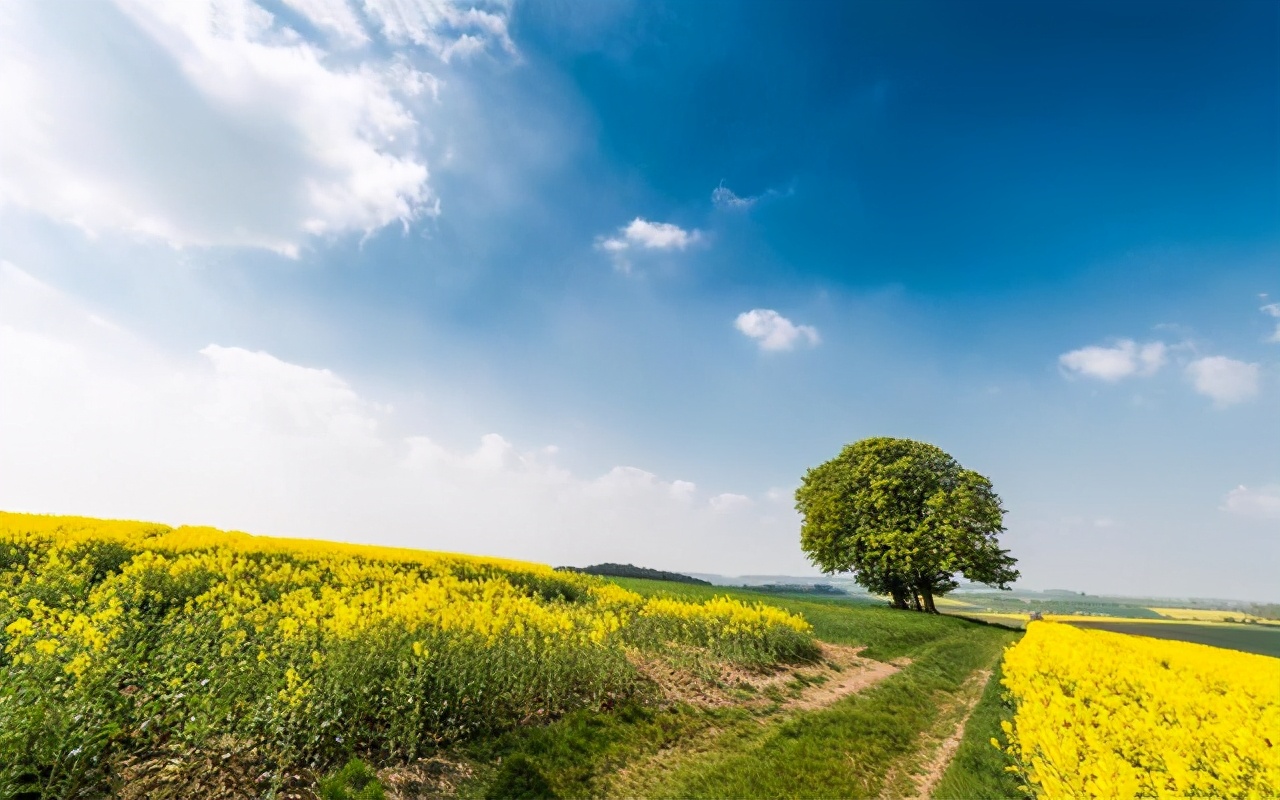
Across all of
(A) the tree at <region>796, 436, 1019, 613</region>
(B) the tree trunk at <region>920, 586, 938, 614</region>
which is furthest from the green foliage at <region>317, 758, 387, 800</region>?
(B) the tree trunk at <region>920, 586, 938, 614</region>

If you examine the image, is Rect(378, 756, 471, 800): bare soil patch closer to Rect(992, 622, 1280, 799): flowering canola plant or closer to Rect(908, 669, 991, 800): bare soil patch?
Rect(908, 669, 991, 800): bare soil patch

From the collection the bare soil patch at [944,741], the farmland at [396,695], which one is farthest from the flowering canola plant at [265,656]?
the bare soil patch at [944,741]

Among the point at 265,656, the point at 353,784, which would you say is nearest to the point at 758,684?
the point at 353,784

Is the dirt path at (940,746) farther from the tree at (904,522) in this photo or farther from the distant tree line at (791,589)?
the distant tree line at (791,589)

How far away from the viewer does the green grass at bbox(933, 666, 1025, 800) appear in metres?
7.25

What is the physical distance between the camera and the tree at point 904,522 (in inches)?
1188

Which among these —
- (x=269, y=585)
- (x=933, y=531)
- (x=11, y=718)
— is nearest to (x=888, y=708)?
(x=11, y=718)

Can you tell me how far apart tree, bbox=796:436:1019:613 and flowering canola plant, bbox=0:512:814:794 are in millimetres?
19753

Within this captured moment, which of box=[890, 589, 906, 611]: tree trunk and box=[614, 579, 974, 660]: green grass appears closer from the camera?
box=[614, 579, 974, 660]: green grass

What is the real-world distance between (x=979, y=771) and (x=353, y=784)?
29.9ft

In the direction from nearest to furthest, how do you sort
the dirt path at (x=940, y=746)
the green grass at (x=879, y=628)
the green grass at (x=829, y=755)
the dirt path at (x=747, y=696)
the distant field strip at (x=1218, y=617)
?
the green grass at (x=829, y=755) < the dirt path at (x=747, y=696) < the dirt path at (x=940, y=746) < the green grass at (x=879, y=628) < the distant field strip at (x=1218, y=617)

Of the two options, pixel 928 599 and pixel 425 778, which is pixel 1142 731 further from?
pixel 928 599

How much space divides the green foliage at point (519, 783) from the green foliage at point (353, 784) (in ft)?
4.35

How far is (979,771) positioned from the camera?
8.01m
